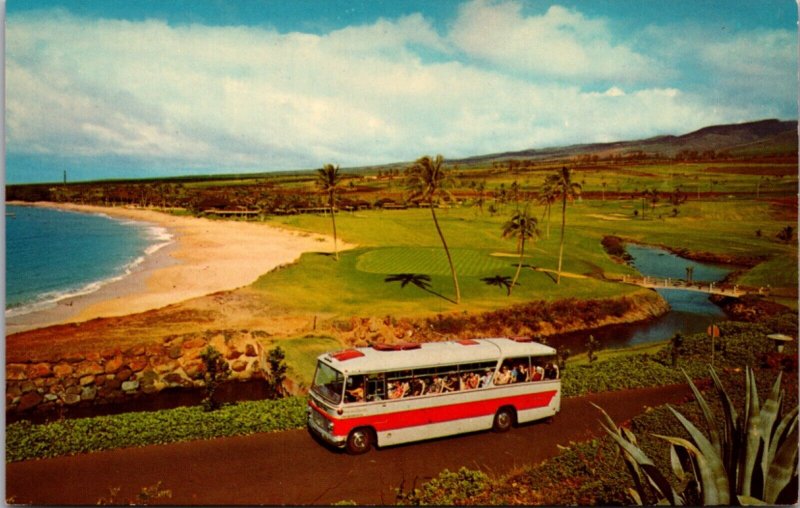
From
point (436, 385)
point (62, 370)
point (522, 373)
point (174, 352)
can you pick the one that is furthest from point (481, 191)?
point (62, 370)

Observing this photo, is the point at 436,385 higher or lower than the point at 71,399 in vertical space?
higher

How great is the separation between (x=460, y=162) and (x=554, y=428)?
7.73 metres

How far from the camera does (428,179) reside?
1522 cm

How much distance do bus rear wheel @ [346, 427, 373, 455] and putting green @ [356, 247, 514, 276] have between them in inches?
260

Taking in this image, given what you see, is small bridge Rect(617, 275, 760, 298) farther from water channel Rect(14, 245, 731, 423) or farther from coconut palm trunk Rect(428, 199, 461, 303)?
coconut palm trunk Rect(428, 199, 461, 303)

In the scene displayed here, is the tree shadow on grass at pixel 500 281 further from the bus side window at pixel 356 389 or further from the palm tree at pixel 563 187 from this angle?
the bus side window at pixel 356 389

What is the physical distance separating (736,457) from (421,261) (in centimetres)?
1071

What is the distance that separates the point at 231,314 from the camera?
46.0 feet

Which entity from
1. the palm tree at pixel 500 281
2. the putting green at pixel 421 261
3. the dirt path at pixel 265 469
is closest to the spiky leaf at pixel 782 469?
the dirt path at pixel 265 469

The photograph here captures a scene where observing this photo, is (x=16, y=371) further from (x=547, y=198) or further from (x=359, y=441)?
(x=547, y=198)

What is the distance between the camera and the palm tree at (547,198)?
57.3 ft

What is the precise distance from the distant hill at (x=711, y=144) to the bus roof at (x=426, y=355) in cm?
589

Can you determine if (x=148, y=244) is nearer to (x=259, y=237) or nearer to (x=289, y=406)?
(x=259, y=237)

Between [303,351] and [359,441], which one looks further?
[303,351]
